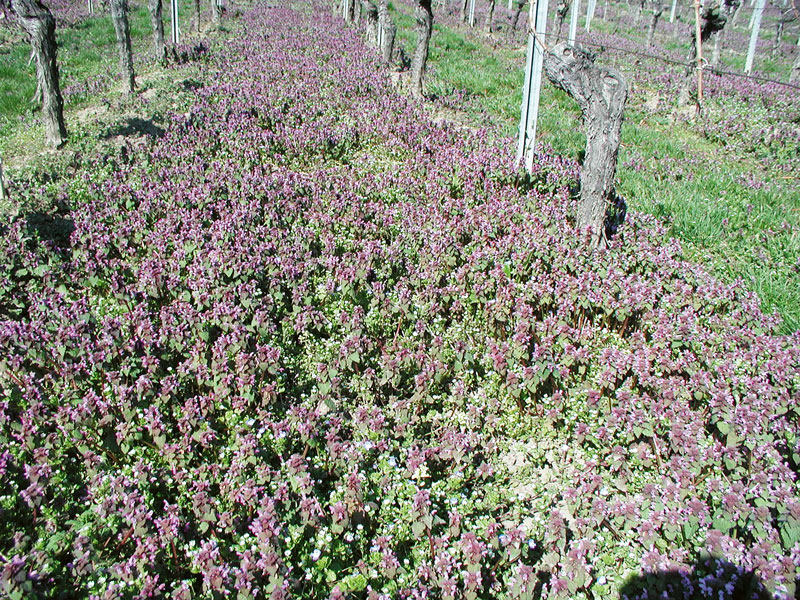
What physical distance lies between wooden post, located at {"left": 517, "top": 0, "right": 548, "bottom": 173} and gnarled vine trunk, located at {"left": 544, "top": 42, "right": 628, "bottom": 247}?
68.4 inches

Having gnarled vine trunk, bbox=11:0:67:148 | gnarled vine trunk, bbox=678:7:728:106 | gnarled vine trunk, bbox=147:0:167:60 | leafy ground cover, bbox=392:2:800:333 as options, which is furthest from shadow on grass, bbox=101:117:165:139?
gnarled vine trunk, bbox=678:7:728:106

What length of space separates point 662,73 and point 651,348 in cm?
2170

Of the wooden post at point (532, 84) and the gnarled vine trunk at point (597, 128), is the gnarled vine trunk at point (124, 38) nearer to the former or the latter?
the wooden post at point (532, 84)

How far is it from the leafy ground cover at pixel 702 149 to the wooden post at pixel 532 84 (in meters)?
1.17

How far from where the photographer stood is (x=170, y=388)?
4613mm

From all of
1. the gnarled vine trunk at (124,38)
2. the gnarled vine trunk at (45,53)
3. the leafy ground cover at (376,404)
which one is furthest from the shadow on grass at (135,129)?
the leafy ground cover at (376,404)

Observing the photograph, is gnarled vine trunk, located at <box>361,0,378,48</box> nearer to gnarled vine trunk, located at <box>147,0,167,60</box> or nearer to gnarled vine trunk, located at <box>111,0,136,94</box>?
gnarled vine trunk, located at <box>147,0,167,60</box>

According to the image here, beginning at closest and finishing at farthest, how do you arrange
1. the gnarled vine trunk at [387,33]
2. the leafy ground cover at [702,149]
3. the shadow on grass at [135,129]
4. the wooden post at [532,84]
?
the leafy ground cover at [702,149] → the wooden post at [532,84] → the shadow on grass at [135,129] → the gnarled vine trunk at [387,33]

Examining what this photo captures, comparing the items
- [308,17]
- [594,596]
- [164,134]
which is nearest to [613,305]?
[594,596]

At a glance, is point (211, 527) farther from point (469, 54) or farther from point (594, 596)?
point (469, 54)

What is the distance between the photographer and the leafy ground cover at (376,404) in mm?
3471

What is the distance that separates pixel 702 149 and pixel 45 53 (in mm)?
14748

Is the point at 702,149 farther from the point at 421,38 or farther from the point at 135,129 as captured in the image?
the point at 135,129

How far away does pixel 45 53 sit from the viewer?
1049 centimetres
